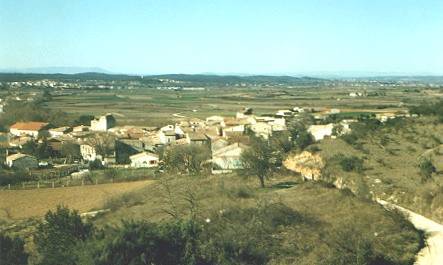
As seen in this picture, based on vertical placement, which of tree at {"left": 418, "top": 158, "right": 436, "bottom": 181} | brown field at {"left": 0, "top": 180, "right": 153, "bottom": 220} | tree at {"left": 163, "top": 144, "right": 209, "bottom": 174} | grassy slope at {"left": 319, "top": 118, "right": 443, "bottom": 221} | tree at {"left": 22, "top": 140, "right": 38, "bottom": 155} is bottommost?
tree at {"left": 22, "top": 140, "right": 38, "bottom": 155}

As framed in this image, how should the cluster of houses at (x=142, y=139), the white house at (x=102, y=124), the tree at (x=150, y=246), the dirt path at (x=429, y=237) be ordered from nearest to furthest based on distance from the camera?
the tree at (x=150, y=246) → the dirt path at (x=429, y=237) → the cluster of houses at (x=142, y=139) → the white house at (x=102, y=124)

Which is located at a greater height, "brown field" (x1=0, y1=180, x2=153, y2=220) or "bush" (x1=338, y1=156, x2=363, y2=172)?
"bush" (x1=338, y1=156, x2=363, y2=172)

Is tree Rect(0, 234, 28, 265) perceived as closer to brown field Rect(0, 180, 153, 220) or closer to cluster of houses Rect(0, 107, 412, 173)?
brown field Rect(0, 180, 153, 220)

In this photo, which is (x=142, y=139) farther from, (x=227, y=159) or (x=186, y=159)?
(x=227, y=159)

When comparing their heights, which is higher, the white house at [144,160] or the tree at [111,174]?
the tree at [111,174]

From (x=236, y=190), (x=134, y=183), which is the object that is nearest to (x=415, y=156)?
(x=236, y=190)

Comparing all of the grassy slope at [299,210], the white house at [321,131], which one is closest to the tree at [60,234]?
the grassy slope at [299,210]

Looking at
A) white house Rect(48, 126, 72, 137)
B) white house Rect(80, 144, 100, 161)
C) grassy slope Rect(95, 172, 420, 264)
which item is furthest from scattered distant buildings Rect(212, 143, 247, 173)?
white house Rect(48, 126, 72, 137)

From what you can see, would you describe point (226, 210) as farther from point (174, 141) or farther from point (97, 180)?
point (174, 141)

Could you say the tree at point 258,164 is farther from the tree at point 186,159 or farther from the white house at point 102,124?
the white house at point 102,124
